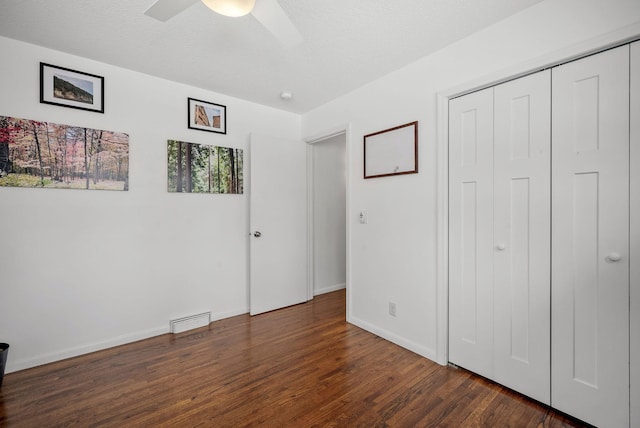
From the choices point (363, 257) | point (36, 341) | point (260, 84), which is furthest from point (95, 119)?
point (363, 257)

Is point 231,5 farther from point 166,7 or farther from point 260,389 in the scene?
point 260,389

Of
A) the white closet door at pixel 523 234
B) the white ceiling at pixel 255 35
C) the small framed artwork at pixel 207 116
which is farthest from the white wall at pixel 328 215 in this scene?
the white closet door at pixel 523 234

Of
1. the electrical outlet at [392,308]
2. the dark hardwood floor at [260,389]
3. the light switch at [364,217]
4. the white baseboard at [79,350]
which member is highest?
the light switch at [364,217]

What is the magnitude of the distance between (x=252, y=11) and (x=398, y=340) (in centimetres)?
259

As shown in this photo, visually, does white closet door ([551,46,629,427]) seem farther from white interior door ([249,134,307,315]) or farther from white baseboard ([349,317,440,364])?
white interior door ([249,134,307,315])

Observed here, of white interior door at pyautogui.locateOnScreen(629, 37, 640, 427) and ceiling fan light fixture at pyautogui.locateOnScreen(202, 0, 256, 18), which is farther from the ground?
ceiling fan light fixture at pyautogui.locateOnScreen(202, 0, 256, 18)

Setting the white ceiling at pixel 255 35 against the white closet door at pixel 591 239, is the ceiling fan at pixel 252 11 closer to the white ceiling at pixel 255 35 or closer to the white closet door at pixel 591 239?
the white ceiling at pixel 255 35

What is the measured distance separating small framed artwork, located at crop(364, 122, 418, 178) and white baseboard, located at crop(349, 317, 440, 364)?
57.1 inches

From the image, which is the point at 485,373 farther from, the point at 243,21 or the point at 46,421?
the point at 243,21

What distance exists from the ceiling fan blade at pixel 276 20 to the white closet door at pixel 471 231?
1.37 m

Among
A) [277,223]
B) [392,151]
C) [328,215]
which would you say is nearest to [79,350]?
[277,223]

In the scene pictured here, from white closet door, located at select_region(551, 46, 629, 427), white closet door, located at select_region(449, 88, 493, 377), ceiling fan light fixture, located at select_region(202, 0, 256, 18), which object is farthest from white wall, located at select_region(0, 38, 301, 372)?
white closet door, located at select_region(551, 46, 629, 427)

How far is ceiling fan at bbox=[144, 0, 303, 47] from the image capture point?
123 cm

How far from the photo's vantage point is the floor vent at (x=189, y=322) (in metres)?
2.78
